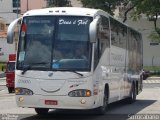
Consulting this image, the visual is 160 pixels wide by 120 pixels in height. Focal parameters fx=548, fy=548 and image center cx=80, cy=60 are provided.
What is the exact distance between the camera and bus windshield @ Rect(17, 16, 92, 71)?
15.8 meters

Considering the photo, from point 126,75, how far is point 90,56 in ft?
22.7

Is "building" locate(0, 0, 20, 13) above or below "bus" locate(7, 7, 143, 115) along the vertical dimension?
above

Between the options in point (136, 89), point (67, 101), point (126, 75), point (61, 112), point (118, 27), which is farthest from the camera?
point (136, 89)

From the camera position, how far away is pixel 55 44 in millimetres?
15977

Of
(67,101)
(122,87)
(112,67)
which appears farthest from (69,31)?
(122,87)

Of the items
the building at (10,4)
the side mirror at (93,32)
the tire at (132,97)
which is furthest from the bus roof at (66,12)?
the building at (10,4)

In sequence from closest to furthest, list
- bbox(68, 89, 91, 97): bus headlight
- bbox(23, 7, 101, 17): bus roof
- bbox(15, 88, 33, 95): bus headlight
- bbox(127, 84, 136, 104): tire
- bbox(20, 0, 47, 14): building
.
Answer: bbox(68, 89, 91, 97): bus headlight → bbox(15, 88, 33, 95): bus headlight → bbox(23, 7, 101, 17): bus roof → bbox(127, 84, 136, 104): tire → bbox(20, 0, 47, 14): building

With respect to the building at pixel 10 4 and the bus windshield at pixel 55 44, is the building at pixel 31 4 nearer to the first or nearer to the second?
the building at pixel 10 4

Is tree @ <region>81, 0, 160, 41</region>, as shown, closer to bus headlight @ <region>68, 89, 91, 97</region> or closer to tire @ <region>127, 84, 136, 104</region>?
tire @ <region>127, 84, 136, 104</region>

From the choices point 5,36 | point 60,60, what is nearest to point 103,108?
point 60,60

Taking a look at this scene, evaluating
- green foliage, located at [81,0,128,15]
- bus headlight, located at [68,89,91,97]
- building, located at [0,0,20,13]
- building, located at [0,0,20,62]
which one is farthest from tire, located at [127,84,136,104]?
building, located at [0,0,20,13]

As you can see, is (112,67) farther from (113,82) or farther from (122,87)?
(122,87)

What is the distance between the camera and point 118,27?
803 inches

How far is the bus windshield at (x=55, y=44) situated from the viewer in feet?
51.8
